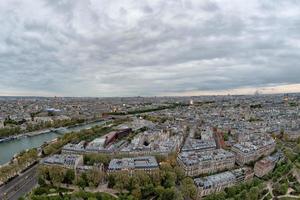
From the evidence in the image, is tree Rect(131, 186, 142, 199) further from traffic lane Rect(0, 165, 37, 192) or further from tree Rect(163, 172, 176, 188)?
traffic lane Rect(0, 165, 37, 192)

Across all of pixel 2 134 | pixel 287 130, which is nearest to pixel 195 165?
pixel 287 130

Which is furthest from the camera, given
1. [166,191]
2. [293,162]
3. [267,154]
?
[267,154]

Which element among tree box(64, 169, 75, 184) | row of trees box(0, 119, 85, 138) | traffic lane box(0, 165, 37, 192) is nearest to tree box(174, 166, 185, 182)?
tree box(64, 169, 75, 184)

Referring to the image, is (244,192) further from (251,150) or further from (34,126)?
(34,126)

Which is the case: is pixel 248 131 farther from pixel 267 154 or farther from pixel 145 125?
pixel 145 125

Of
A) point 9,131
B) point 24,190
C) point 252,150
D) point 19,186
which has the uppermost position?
point 9,131

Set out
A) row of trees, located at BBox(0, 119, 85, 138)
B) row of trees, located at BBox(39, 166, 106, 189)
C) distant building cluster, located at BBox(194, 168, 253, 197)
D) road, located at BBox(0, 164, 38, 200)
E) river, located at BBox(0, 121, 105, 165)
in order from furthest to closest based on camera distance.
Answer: row of trees, located at BBox(0, 119, 85, 138), river, located at BBox(0, 121, 105, 165), row of trees, located at BBox(39, 166, 106, 189), road, located at BBox(0, 164, 38, 200), distant building cluster, located at BBox(194, 168, 253, 197)

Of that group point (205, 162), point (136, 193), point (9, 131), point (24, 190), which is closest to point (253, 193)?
point (205, 162)

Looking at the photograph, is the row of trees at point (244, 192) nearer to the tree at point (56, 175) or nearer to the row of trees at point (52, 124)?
the tree at point (56, 175)
